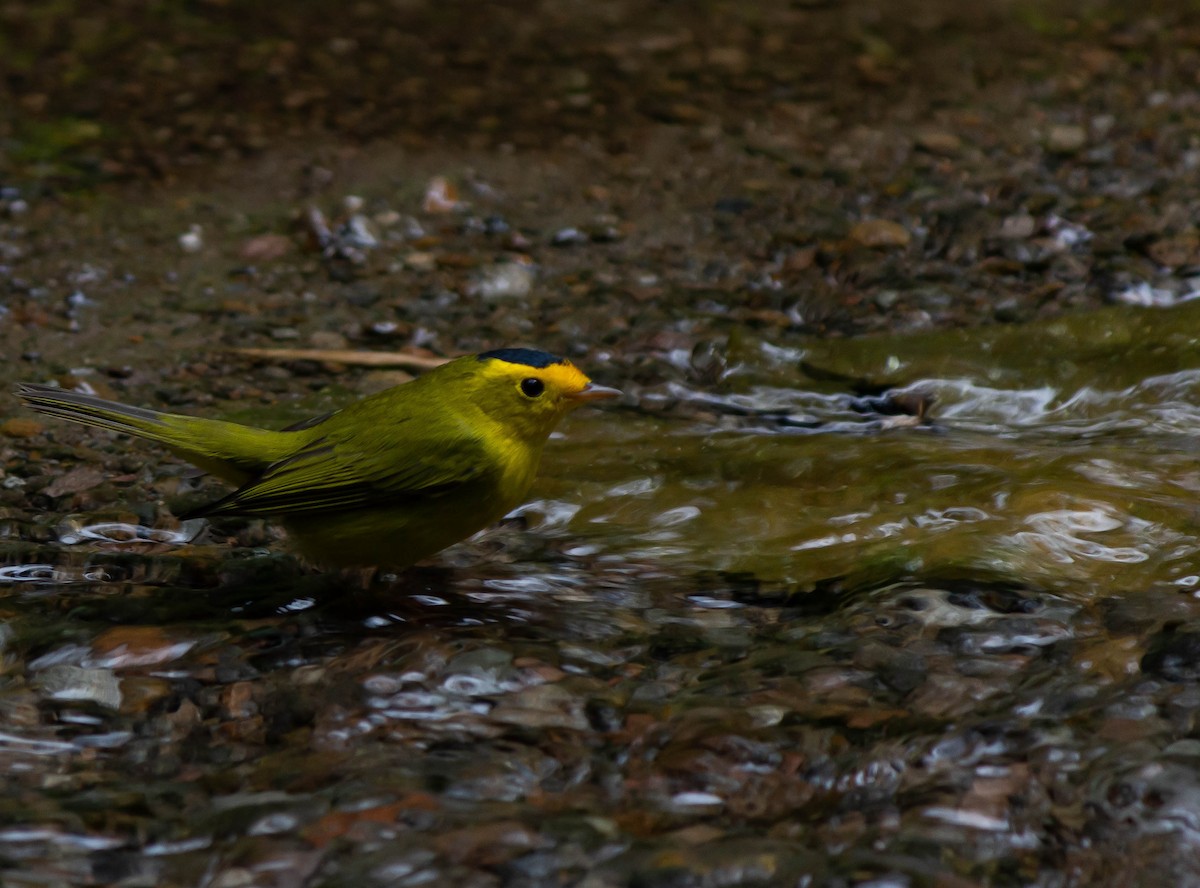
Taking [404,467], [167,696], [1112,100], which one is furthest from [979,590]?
[1112,100]

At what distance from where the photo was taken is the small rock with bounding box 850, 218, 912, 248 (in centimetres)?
714

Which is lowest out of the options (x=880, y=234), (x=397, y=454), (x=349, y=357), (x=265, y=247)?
(x=349, y=357)

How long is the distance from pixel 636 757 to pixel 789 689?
0.50 metres

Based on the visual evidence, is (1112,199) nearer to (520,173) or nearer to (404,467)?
(520,173)

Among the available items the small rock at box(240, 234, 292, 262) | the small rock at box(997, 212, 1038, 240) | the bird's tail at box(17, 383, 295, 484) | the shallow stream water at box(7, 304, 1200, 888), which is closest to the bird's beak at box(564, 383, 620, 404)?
the shallow stream water at box(7, 304, 1200, 888)

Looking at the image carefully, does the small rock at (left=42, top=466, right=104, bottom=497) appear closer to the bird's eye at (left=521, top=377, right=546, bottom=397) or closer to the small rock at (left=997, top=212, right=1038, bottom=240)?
the bird's eye at (left=521, top=377, right=546, bottom=397)

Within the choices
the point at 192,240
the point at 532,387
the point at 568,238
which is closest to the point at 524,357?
the point at 532,387

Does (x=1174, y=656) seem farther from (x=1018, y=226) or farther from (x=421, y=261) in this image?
(x=421, y=261)

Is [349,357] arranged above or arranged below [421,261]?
below

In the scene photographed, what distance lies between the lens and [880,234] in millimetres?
7203

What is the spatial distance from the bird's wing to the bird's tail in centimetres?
17

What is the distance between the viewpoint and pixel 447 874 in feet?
9.78

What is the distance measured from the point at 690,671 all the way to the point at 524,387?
108cm

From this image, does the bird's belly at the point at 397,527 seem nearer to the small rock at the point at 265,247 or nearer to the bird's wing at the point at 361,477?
the bird's wing at the point at 361,477
